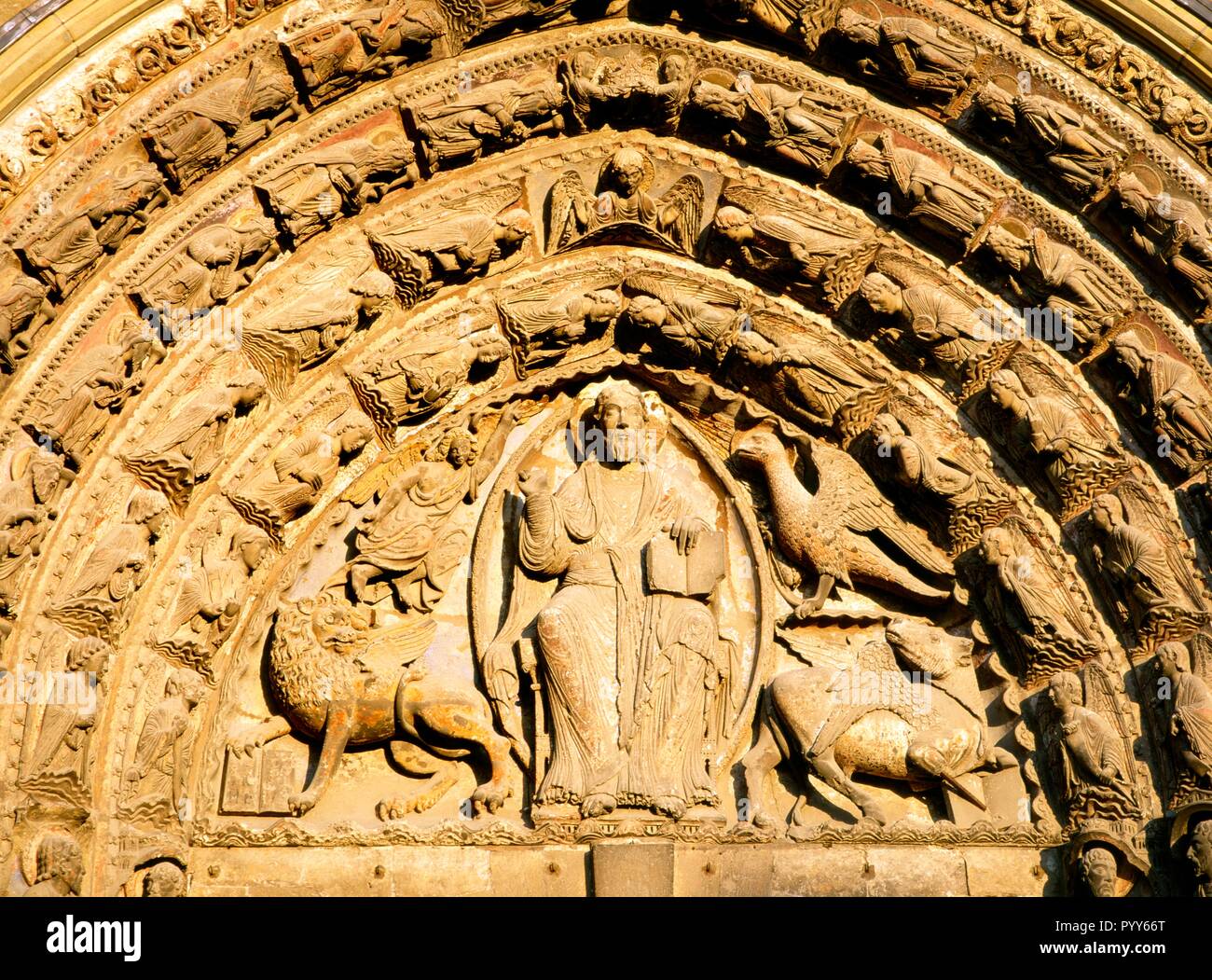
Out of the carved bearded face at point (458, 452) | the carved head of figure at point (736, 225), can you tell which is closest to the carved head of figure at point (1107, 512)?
the carved head of figure at point (736, 225)

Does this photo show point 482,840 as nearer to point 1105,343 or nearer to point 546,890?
point 546,890

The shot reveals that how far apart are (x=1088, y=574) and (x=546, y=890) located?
355 cm

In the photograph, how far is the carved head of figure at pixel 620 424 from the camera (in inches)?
408

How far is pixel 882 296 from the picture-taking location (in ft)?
33.2

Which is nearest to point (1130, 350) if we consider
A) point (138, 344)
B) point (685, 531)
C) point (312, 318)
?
point (685, 531)

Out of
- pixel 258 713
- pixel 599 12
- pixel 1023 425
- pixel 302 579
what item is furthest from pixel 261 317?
pixel 1023 425

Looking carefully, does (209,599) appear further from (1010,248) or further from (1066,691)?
(1010,248)

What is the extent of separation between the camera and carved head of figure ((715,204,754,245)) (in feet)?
33.7

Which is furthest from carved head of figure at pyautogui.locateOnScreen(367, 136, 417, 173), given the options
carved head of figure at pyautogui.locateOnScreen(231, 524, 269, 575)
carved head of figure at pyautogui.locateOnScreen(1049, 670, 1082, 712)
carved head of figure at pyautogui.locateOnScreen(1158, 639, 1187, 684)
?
carved head of figure at pyautogui.locateOnScreen(1158, 639, 1187, 684)

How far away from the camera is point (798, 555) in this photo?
10.1m

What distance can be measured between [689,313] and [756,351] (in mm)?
475

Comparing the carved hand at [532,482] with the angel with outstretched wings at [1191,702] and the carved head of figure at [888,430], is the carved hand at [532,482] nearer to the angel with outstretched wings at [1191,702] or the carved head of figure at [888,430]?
the carved head of figure at [888,430]

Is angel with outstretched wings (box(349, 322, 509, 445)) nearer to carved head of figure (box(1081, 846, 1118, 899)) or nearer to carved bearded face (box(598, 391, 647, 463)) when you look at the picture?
carved bearded face (box(598, 391, 647, 463))

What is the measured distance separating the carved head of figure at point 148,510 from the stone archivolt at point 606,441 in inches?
1.1
